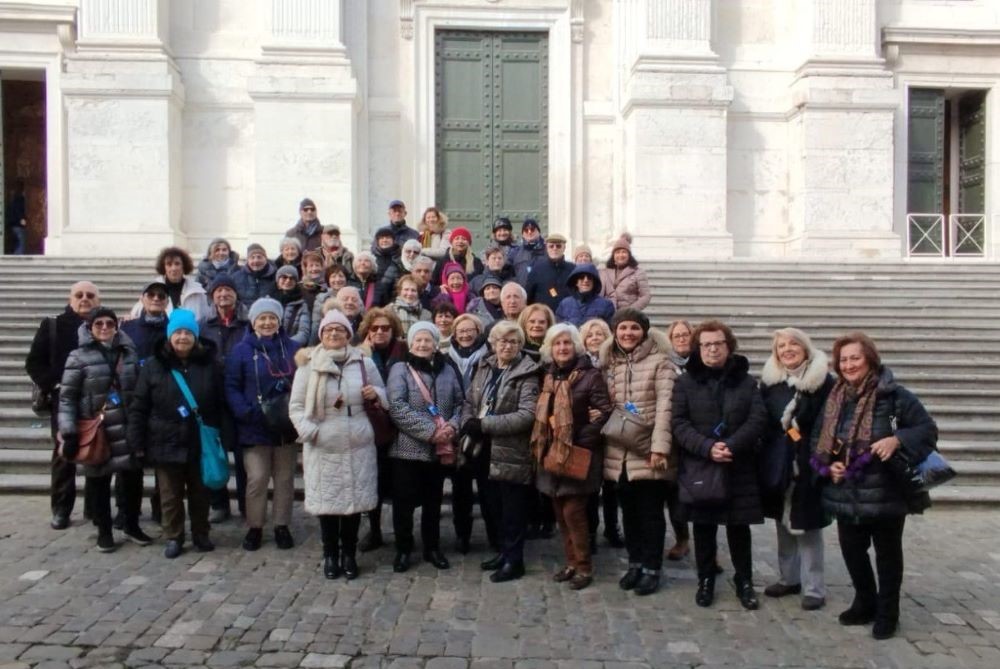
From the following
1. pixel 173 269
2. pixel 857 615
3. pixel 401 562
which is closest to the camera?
pixel 857 615

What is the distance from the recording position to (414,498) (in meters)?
6.55

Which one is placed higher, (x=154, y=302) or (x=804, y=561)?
(x=154, y=302)

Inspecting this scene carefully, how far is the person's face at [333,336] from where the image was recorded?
6414 mm

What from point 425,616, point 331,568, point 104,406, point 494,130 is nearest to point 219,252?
point 104,406

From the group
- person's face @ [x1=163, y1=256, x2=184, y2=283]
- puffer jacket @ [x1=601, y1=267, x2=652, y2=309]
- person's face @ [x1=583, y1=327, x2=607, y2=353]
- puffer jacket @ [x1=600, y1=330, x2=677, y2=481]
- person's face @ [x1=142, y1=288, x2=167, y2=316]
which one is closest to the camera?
puffer jacket @ [x1=600, y1=330, x2=677, y2=481]

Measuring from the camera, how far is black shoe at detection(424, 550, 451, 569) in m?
6.50

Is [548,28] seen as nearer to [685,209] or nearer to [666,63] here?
[666,63]

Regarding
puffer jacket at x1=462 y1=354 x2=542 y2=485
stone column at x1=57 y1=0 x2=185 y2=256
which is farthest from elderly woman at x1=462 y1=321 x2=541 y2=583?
stone column at x1=57 y1=0 x2=185 y2=256

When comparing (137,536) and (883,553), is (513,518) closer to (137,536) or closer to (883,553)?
(883,553)

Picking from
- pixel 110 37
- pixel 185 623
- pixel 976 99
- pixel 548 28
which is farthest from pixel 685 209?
pixel 185 623

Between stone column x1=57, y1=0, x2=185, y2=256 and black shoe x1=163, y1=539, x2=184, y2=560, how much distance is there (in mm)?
8952

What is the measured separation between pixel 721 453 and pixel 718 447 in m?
0.04

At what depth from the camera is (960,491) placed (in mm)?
8375

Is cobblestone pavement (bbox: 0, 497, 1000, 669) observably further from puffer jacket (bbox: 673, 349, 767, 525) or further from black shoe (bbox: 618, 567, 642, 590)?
puffer jacket (bbox: 673, 349, 767, 525)
